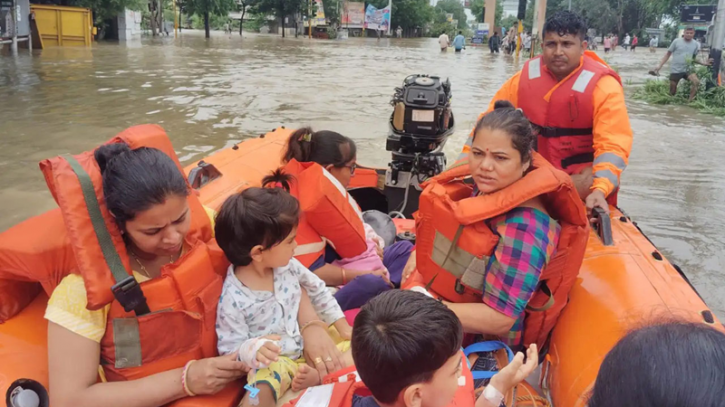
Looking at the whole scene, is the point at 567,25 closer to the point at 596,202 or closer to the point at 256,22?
the point at 596,202

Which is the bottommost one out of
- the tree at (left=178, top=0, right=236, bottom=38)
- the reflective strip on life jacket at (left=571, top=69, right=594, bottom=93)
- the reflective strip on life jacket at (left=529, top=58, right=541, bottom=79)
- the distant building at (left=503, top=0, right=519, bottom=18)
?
the reflective strip on life jacket at (left=571, top=69, right=594, bottom=93)

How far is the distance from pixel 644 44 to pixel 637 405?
54.0 m

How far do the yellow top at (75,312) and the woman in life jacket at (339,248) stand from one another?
0.95 m

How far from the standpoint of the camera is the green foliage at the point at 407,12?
160 feet

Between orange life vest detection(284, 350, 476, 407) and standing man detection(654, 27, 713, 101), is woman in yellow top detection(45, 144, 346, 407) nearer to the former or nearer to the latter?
orange life vest detection(284, 350, 476, 407)

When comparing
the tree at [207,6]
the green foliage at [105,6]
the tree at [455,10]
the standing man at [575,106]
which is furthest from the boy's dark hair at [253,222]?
the tree at [455,10]

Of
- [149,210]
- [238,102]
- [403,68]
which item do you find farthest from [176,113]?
[403,68]

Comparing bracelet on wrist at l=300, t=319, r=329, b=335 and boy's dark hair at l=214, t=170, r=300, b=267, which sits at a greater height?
boy's dark hair at l=214, t=170, r=300, b=267

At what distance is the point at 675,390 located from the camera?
75cm

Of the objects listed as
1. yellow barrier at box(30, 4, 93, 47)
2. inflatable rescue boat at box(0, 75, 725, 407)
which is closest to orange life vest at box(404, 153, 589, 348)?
inflatable rescue boat at box(0, 75, 725, 407)

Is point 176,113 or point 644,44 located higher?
point 644,44

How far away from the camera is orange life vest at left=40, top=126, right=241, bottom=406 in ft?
4.75

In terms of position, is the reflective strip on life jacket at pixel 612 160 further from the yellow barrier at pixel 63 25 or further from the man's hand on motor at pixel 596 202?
the yellow barrier at pixel 63 25

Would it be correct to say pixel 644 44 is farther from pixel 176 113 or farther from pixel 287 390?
pixel 287 390
